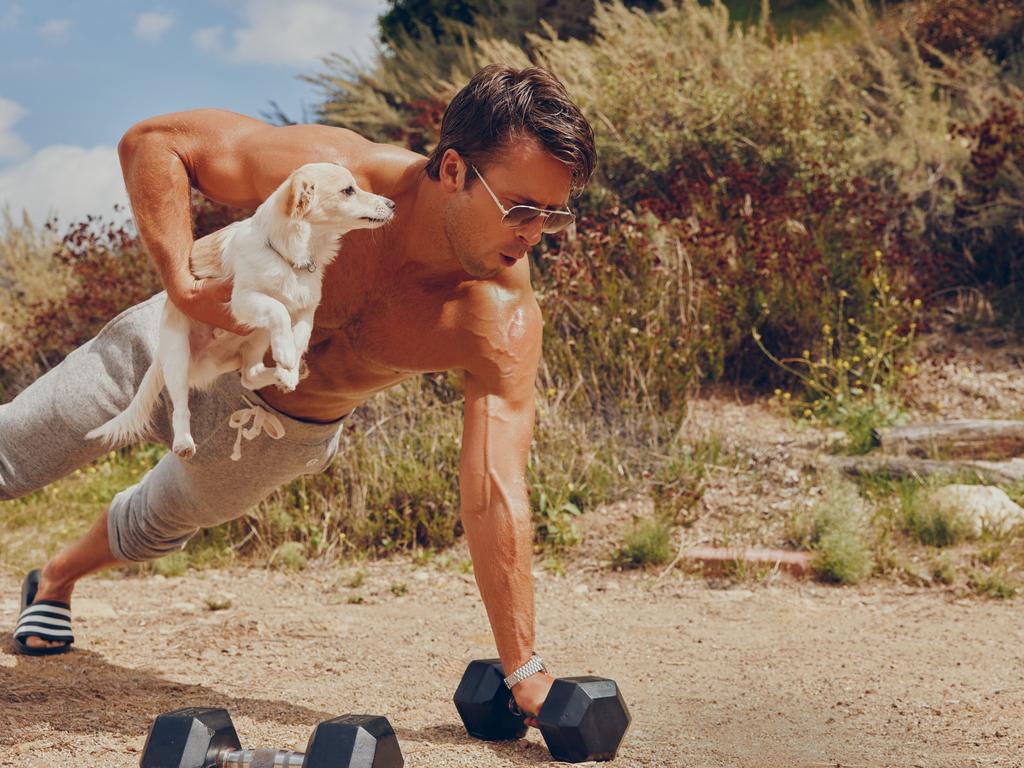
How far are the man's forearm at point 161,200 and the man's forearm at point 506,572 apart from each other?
99 cm

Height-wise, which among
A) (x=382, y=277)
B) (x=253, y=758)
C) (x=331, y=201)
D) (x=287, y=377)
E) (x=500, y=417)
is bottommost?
(x=253, y=758)

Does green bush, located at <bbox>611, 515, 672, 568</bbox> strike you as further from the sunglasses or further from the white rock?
the sunglasses

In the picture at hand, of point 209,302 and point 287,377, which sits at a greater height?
point 209,302

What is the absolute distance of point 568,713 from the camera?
8.33ft

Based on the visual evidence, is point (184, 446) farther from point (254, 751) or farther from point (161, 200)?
point (254, 751)

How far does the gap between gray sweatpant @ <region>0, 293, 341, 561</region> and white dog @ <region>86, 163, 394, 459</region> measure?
0.28 metres

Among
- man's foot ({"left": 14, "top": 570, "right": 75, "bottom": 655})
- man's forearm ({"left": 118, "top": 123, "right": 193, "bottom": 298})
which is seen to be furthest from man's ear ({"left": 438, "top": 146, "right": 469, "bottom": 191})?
man's foot ({"left": 14, "top": 570, "right": 75, "bottom": 655})

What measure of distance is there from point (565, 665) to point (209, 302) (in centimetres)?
191

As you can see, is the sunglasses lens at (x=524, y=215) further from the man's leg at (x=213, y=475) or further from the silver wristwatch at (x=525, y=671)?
the silver wristwatch at (x=525, y=671)

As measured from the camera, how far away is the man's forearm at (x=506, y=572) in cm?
271

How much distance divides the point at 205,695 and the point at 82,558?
79 cm

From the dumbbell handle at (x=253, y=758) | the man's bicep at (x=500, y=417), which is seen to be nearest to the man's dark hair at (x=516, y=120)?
the man's bicep at (x=500, y=417)

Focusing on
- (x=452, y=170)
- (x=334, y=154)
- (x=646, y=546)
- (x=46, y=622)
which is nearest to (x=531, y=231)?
(x=452, y=170)

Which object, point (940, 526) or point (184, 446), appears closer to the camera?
point (184, 446)
